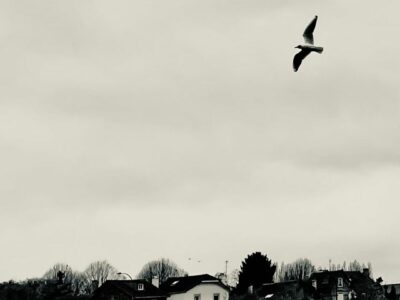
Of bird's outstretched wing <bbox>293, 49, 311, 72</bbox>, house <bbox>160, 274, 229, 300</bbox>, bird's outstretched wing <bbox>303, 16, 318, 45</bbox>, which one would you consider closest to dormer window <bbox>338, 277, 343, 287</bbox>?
house <bbox>160, 274, 229, 300</bbox>

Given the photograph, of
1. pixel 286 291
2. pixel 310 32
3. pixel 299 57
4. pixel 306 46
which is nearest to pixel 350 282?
pixel 286 291

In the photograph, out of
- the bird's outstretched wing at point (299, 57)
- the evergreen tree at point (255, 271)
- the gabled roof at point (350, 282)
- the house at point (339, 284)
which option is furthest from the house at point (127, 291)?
the bird's outstretched wing at point (299, 57)

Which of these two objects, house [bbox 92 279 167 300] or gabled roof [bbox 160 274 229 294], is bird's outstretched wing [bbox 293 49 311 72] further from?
→ gabled roof [bbox 160 274 229 294]

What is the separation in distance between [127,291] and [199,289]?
952 centimetres

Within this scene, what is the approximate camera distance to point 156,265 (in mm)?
189750

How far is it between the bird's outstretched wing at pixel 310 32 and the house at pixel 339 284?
85.9 m

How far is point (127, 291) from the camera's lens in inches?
3893

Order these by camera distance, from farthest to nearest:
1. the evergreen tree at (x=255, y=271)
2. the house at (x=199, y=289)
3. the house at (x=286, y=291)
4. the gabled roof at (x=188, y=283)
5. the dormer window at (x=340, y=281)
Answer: the evergreen tree at (x=255, y=271)
the dormer window at (x=340, y=281)
the house at (x=286, y=291)
the gabled roof at (x=188, y=283)
the house at (x=199, y=289)

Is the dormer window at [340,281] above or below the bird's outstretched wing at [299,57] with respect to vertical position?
below

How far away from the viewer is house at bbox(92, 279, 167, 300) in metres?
99.1

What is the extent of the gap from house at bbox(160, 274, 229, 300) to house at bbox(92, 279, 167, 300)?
231cm

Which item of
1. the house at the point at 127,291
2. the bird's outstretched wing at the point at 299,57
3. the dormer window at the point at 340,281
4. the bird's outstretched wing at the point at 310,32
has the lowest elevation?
the house at the point at 127,291

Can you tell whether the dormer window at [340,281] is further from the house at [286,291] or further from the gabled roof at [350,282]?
the house at [286,291]

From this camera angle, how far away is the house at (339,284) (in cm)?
11212
